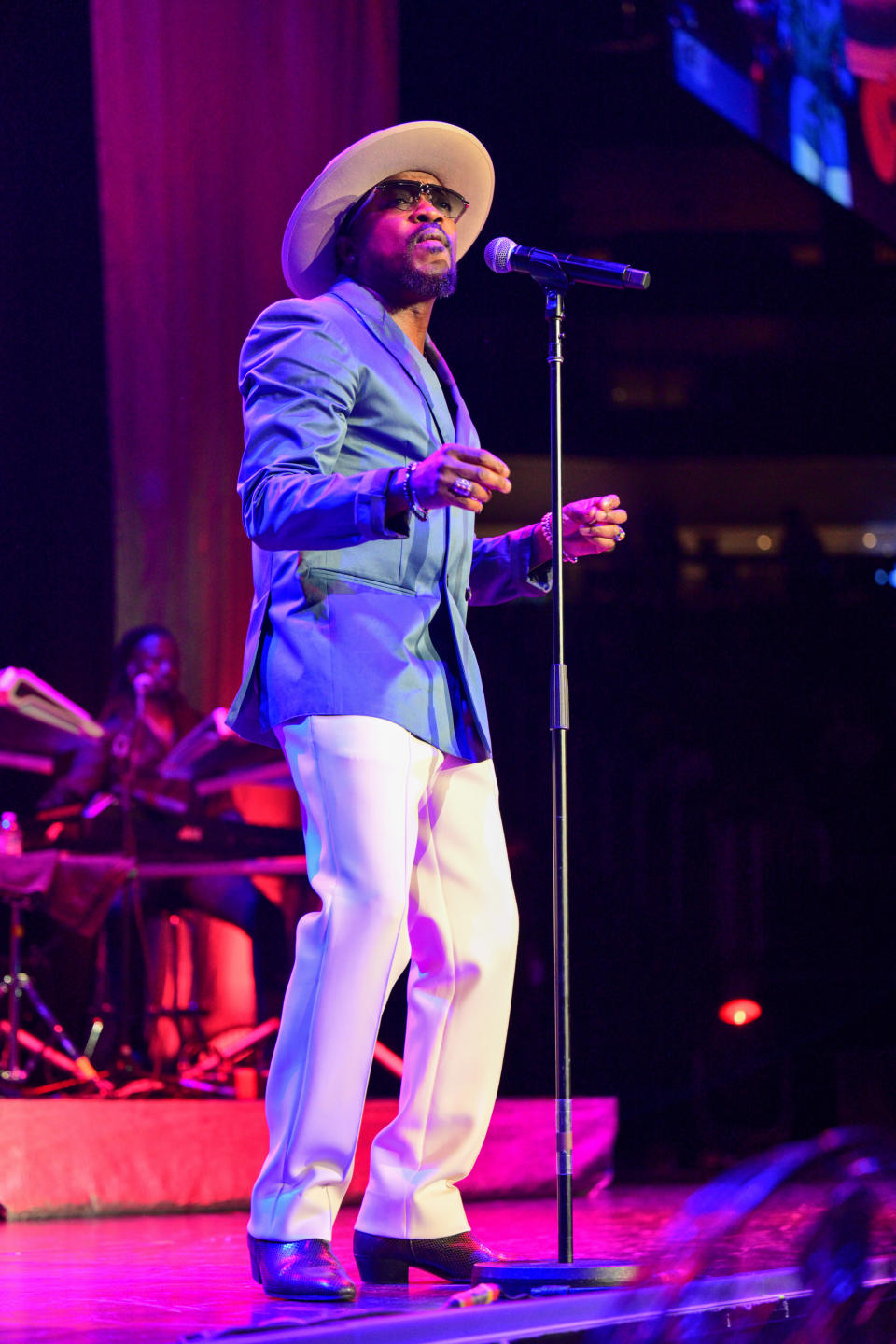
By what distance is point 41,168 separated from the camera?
17.3 feet

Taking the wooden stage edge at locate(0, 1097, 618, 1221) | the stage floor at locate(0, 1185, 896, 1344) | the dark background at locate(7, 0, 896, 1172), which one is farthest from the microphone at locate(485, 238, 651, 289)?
the dark background at locate(7, 0, 896, 1172)

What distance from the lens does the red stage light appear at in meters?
4.71

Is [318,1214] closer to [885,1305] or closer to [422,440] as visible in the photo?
[885,1305]

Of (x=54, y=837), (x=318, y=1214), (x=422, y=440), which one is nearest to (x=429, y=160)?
(x=422, y=440)

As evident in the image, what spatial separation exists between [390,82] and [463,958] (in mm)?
3940

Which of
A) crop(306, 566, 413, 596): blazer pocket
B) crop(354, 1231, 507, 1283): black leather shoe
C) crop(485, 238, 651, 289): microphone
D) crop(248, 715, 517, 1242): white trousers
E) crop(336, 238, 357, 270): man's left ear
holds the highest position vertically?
crop(336, 238, 357, 270): man's left ear

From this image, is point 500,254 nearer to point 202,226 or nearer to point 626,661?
point 202,226

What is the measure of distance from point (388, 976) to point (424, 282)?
1.06m

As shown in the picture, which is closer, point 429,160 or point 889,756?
point 429,160

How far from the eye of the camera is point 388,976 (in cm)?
210

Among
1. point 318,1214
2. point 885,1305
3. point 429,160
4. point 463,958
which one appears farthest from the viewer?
point 429,160

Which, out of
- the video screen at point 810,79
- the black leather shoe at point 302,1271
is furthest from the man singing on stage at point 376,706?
the video screen at point 810,79

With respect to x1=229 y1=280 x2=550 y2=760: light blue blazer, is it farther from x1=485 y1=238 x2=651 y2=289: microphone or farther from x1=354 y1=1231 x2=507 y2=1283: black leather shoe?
x1=354 y1=1231 x2=507 y2=1283: black leather shoe

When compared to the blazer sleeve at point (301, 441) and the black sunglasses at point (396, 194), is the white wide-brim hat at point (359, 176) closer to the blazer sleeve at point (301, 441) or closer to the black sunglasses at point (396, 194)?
the black sunglasses at point (396, 194)
